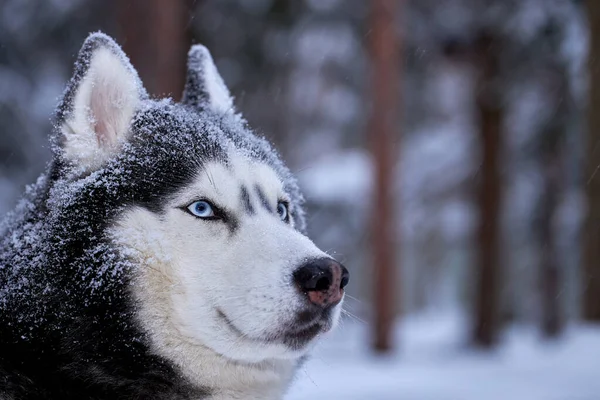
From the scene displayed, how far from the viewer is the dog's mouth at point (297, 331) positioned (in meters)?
2.05

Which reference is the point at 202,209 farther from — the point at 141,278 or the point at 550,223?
the point at 550,223

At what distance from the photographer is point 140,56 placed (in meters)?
5.24

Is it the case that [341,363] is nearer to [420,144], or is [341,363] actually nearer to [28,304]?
[28,304]

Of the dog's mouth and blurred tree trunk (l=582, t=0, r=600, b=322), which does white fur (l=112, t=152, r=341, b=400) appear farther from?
blurred tree trunk (l=582, t=0, r=600, b=322)

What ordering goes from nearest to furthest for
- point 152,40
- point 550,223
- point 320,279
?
point 320,279
point 152,40
point 550,223

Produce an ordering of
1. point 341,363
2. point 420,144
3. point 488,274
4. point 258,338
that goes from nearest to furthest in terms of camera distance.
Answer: point 258,338 → point 341,363 → point 488,274 → point 420,144

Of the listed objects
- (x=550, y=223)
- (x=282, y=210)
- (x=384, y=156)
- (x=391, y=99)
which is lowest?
(x=282, y=210)

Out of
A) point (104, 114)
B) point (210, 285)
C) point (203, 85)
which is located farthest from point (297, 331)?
point (203, 85)

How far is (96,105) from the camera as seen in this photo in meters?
2.31

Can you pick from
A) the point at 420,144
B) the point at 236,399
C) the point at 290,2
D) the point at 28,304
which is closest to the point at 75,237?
the point at 28,304

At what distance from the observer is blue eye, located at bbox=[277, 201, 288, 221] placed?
8.46 feet

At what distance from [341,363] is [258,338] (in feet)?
19.8

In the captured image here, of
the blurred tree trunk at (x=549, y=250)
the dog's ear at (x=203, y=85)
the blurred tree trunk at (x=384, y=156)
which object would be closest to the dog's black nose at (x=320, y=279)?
the dog's ear at (x=203, y=85)

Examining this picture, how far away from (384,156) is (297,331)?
20.2 feet
